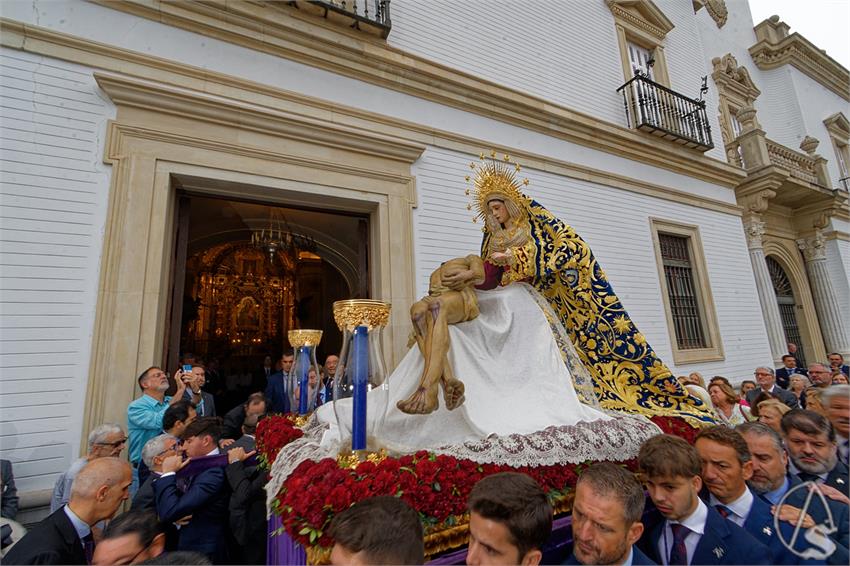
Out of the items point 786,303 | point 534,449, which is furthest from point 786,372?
point 534,449

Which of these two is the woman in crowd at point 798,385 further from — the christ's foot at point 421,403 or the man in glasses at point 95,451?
the man in glasses at point 95,451

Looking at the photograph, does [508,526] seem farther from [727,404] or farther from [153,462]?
[727,404]

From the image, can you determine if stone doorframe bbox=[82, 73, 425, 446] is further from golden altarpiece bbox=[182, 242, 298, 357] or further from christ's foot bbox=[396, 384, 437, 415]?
golden altarpiece bbox=[182, 242, 298, 357]

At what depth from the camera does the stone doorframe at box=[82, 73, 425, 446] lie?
3529 millimetres

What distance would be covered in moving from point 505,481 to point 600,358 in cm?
179

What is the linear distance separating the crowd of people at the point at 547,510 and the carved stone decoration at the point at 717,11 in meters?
14.0

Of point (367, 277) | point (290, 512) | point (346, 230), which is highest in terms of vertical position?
point (346, 230)

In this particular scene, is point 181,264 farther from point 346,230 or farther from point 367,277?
point 346,230

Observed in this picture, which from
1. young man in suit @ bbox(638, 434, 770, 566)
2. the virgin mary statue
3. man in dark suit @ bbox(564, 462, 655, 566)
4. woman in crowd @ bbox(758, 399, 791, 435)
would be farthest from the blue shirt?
woman in crowd @ bbox(758, 399, 791, 435)

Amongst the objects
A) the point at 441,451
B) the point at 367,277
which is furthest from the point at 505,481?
the point at 367,277

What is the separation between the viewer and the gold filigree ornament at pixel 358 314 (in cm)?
183

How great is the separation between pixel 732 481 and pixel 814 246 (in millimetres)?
14046

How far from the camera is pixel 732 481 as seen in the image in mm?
1646

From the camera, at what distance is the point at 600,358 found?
279cm
